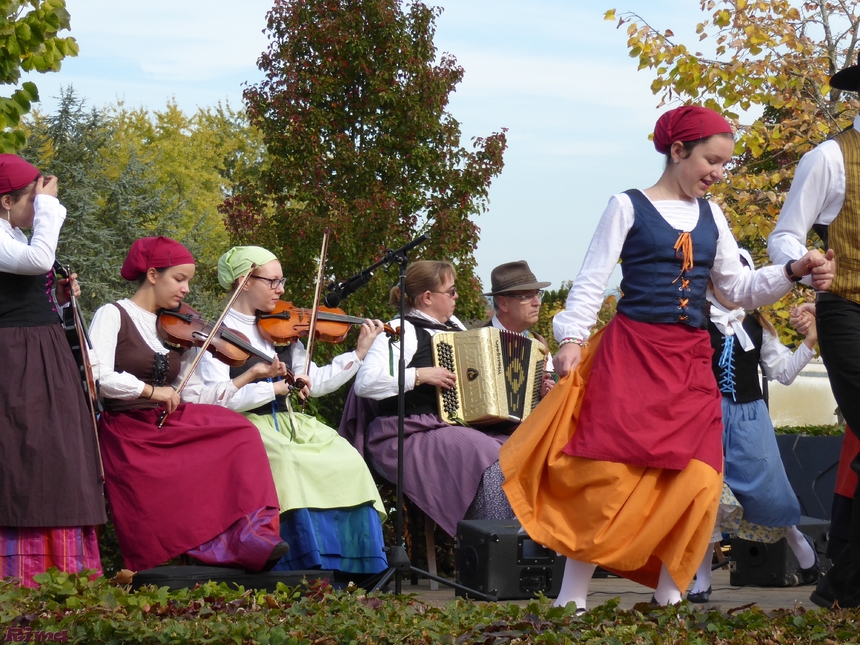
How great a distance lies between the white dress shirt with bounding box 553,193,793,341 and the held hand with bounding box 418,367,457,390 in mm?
2010

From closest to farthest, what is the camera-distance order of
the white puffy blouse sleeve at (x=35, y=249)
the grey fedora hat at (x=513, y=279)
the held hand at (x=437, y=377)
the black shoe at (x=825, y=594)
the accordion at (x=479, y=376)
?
the black shoe at (x=825, y=594) → the white puffy blouse sleeve at (x=35, y=249) → the held hand at (x=437, y=377) → the accordion at (x=479, y=376) → the grey fedora hat at (x=513, y=279)

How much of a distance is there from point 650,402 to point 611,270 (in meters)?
0.53

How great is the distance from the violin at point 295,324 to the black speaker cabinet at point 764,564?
2.34 metres

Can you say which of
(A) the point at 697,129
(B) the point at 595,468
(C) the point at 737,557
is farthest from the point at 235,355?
(C) the point at 737,557

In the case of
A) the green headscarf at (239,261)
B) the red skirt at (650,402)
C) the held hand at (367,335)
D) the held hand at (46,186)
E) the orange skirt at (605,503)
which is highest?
the held hand at (46,186)

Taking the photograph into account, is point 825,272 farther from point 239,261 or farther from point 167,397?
point 239,261

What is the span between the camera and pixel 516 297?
6.88m

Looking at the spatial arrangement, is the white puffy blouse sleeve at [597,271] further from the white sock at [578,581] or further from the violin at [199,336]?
the violin at [199,336]

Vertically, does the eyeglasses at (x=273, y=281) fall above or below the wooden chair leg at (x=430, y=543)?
above

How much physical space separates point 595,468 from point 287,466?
1771 millimetres

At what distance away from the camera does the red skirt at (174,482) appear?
4969 mm

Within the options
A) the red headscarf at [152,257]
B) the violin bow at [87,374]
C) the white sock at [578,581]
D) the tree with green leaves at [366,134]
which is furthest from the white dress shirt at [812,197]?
the tree with green leaves at [366,134]

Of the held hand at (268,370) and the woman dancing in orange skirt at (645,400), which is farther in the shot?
the held hand at (268,370)

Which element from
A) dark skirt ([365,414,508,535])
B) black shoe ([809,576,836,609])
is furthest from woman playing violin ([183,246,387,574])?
black shoe ([809,576,836,609])
